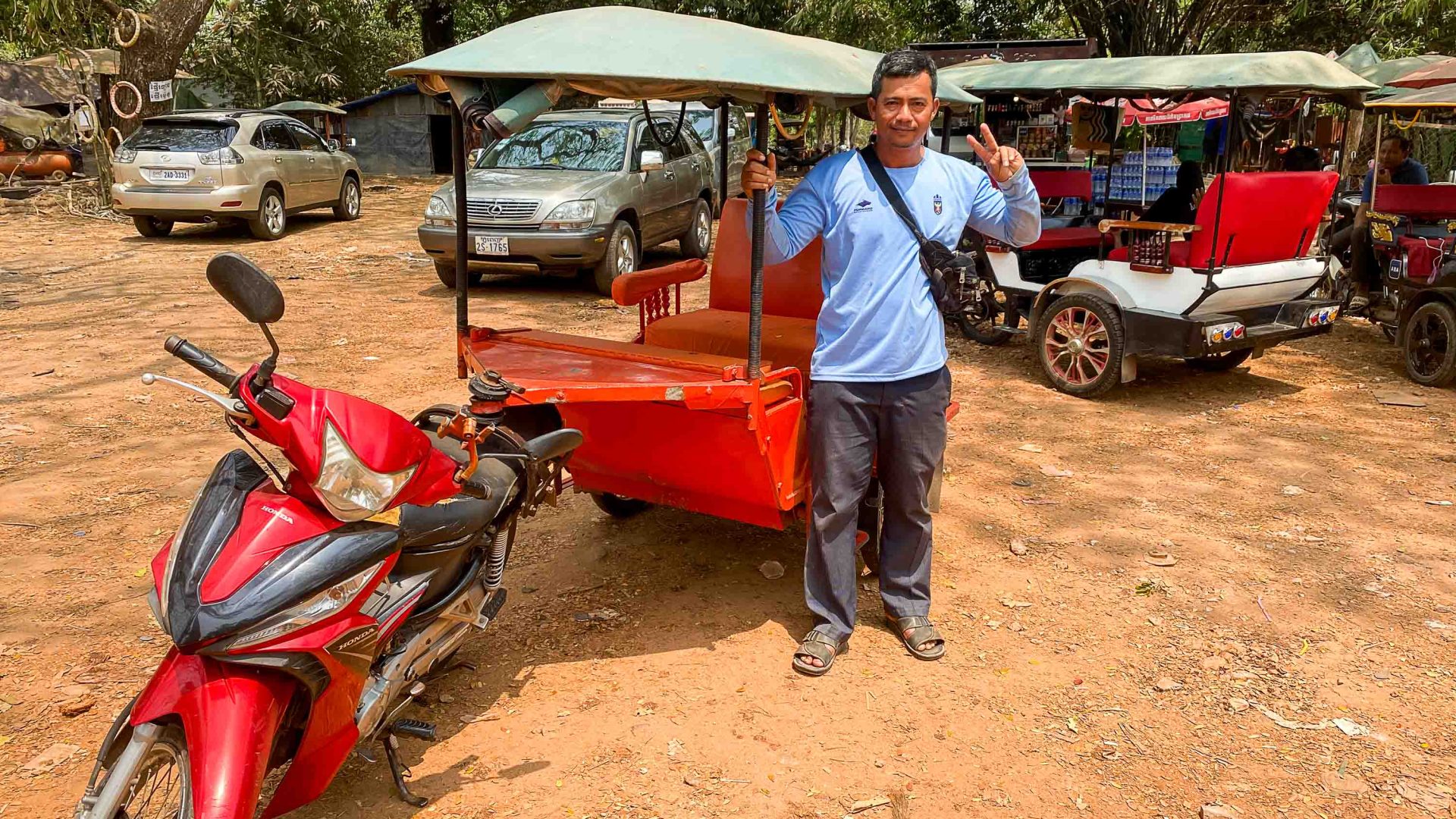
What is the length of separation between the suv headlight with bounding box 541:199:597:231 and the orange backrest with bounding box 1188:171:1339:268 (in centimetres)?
546

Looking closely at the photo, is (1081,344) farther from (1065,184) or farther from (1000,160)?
(1000,160)

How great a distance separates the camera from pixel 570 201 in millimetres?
10062

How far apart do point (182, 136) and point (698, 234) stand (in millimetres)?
6711

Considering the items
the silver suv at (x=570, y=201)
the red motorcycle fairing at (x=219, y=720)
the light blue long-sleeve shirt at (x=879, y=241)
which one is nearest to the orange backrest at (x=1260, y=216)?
the light blue long-sleeve shirt at (x=879, y=241)

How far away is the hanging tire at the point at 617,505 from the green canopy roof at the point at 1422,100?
6972 millimetres

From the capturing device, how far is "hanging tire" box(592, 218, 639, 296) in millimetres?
10312

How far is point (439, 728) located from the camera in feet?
11.0

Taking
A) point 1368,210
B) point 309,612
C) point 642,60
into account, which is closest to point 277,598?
point 309,612

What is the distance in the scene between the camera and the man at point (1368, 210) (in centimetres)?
916

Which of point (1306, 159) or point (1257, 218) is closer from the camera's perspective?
point (1257, 218)

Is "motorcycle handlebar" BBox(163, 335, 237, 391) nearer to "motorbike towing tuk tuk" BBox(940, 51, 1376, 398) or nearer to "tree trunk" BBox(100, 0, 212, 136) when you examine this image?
"motorbike towing tuk tuk" BBox(940, 51, 1376, 398)

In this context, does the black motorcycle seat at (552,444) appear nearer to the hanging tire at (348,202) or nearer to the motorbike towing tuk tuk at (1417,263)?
the motorbike towing tuk tuk at (1417,263)

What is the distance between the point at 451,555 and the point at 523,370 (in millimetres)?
844

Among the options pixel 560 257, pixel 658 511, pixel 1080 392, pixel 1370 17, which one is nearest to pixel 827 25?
pixel 1370 17
